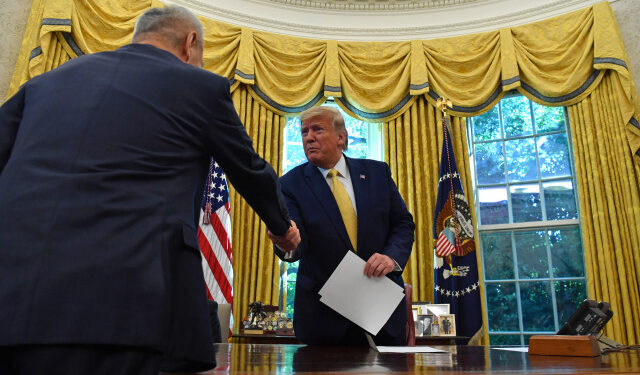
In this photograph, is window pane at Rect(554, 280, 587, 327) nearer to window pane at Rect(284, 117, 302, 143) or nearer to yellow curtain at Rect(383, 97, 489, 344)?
yellow curtain at Rect(383, 97, 489, 344)

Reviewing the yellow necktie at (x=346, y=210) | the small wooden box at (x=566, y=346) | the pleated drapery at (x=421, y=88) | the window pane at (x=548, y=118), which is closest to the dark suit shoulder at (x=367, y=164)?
the yellow necktie at (x=346, y=210)

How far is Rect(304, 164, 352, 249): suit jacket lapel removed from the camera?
1.99m

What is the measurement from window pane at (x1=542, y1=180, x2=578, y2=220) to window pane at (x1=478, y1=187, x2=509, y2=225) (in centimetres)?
41

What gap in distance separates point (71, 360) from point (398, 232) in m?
1.55

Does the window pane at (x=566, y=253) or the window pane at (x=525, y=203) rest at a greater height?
the window pane at (x=525, y=203)

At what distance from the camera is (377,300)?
5.67 ft

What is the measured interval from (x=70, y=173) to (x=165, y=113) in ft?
0.67

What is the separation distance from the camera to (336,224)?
6.53 feet

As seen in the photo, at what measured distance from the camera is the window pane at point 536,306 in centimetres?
484

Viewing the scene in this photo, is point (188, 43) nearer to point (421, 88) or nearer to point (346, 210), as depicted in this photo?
point (346, 210)

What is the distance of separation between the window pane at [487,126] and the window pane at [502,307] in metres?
1.66

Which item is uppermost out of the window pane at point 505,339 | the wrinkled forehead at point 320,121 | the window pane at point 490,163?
the window pane at point 490,163

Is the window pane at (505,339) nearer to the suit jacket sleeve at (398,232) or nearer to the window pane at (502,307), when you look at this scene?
the window pane at (502,307)

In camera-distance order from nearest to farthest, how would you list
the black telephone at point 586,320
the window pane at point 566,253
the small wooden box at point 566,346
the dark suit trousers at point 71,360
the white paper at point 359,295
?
the dark suit trousers at point 71,360, the small wooden box at point 566,346, the black telephone at point 586,320, the white paper at point 359,295, the window pane at point 566,253
